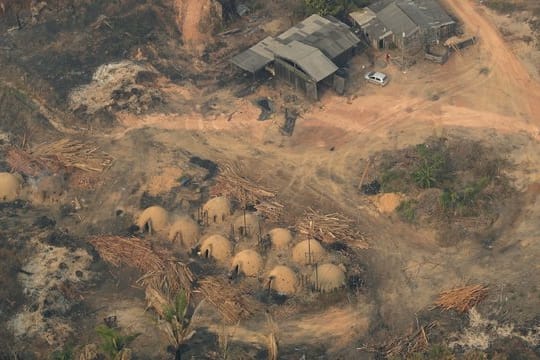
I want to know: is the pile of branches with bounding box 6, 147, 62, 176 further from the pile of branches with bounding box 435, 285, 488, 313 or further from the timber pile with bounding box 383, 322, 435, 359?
the pile of branches with bounding box 435, 285, 488, 313

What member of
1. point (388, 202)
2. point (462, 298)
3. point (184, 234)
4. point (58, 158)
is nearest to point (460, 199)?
point (388, 202)

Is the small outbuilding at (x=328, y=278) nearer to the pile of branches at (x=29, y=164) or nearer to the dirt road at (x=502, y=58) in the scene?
the pile of branches at (x=29, y=164)

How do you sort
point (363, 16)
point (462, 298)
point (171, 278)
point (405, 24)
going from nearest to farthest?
point (462, 298) → point (171, 278) → point (405, 24) → point (363, 16)

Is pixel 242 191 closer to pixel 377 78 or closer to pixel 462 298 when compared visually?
pixel 377 78

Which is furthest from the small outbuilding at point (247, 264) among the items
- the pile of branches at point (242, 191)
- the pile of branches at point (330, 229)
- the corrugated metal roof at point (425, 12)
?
the corrugated metal roof at point (425, 12)

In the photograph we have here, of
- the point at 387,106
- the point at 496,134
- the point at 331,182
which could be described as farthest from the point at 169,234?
the point at 496,134

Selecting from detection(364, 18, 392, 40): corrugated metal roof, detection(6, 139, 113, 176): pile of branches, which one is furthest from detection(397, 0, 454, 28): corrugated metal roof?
detection(6, 139, 113, 176): pile of branches
